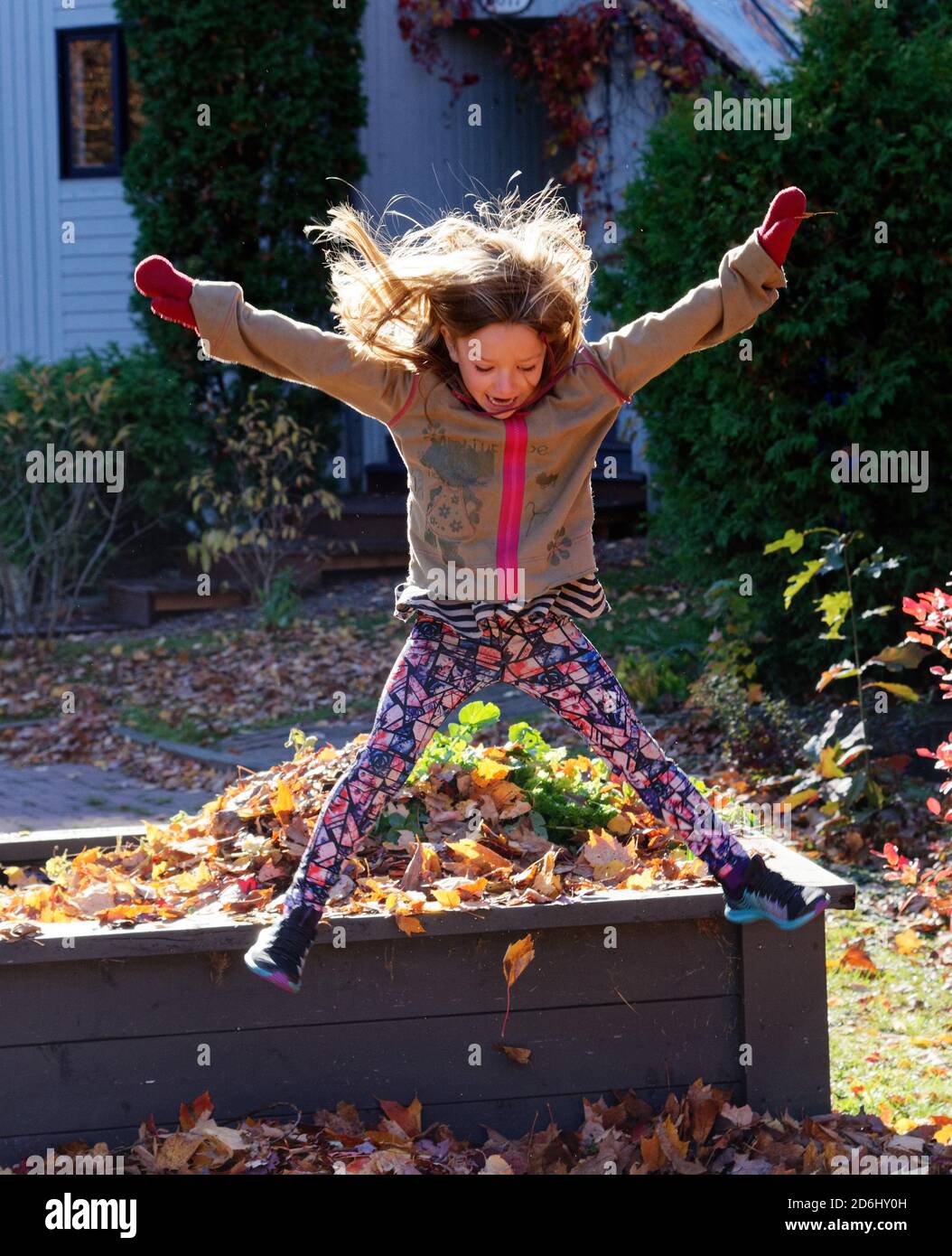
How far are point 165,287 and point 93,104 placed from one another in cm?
1048

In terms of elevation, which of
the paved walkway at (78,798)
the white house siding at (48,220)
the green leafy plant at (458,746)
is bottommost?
the paved walkway at (78,798)

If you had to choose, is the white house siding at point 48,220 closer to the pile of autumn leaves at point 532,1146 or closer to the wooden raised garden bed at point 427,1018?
the wooden raised garden bed at point 427,1018

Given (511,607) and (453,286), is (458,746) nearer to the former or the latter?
(511,607)

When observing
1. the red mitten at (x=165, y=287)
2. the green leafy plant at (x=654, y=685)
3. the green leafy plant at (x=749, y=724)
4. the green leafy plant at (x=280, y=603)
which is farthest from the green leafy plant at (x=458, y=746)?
the green leafy plant at (x=280, y=603)

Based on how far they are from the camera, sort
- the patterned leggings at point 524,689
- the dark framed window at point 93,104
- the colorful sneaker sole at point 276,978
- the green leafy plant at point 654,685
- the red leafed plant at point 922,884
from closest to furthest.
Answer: the colorful sneaker sole at point 276,978 → the patterned leggings at point 524,689 → the red leafed plant at point 922,884 → the green leafy plant at point 654,685 → the dark framed window at point 93,104

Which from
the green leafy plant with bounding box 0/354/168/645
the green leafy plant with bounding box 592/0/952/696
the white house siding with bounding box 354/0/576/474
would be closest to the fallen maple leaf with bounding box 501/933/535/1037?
the green leafy plant with bounding box 592/0/952/696

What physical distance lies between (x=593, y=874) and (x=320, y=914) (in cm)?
72

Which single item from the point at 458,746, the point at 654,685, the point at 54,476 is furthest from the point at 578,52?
the point at 458,746

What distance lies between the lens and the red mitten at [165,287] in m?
2.95

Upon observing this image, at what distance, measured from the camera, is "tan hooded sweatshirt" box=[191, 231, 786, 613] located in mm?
3133

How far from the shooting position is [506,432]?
3.15 metres

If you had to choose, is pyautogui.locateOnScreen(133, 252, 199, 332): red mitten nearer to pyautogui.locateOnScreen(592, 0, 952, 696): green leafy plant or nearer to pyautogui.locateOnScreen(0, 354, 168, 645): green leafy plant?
pyautogui.locateOnScreen(592, 0, 952, 696): green leafy plant

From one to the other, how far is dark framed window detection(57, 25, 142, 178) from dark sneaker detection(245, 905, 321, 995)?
10646mm

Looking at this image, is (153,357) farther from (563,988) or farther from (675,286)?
(563,988)
